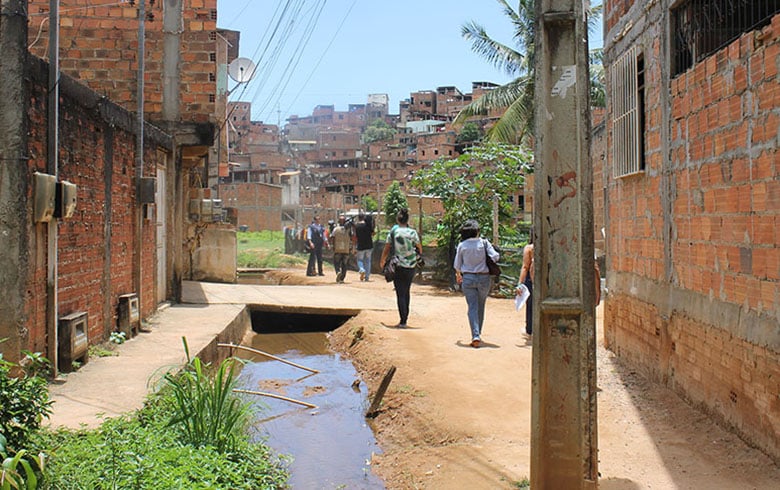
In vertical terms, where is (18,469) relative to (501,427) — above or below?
above

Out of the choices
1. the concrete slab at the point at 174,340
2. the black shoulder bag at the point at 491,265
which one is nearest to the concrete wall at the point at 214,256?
the concrete slab at the point at 174,340

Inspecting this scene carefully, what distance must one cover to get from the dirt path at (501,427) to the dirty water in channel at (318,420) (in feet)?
0.69

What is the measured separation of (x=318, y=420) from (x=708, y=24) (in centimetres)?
541

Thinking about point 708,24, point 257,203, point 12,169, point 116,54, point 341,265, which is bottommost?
point 341,265

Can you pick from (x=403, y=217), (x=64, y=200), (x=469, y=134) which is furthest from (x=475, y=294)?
(x=469, y=134)

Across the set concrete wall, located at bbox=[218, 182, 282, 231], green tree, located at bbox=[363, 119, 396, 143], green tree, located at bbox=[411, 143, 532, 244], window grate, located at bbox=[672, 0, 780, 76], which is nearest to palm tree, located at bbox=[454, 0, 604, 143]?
green tree, located at bbox=[411, 143, 532, 244]

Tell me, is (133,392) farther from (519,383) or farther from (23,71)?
(519,383)

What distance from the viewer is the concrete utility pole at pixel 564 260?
155 inches

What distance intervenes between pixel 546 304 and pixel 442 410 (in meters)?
3.16

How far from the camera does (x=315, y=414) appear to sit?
797 centimetres

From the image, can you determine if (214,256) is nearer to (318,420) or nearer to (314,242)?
(314,242)

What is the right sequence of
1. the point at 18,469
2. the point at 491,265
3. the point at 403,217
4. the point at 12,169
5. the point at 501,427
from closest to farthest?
the point at 18,469 < the point at 12,169 < the point at 501,427 < the point at 491,265 < the point at 403,217

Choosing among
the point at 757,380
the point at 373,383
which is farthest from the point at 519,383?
the point at 757,380

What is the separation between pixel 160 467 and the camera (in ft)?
14.5
